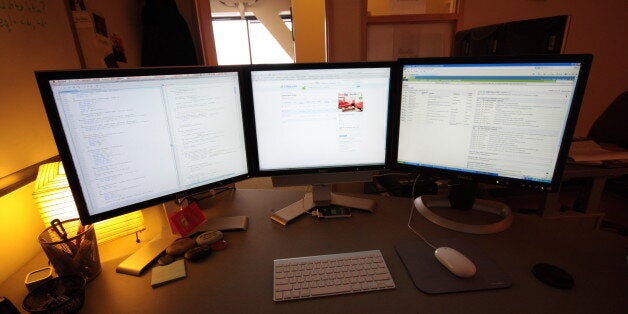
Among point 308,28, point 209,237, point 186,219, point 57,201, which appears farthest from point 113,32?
point 308,28

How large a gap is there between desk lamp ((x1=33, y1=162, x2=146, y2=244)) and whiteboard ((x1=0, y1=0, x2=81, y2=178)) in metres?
0.09

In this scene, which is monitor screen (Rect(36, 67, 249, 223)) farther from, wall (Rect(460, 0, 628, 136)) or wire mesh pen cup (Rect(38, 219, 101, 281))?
wall (Rect(460, 0, 628, 136))

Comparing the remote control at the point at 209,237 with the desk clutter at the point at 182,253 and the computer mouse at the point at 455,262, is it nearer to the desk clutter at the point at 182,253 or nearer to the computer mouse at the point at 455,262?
the desk clutter at the point at 182,253

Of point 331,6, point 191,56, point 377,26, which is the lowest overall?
point 191,56

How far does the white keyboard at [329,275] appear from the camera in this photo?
2.21 feet

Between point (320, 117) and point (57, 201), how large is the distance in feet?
2.53

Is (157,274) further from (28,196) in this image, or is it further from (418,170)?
(418,170)

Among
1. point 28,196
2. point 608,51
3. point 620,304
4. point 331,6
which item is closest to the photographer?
point 620,304

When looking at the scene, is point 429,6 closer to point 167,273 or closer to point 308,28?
point 308,28

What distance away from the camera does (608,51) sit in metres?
2.61

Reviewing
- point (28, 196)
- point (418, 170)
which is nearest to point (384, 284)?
point (418, 170)

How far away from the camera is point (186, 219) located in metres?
0.92

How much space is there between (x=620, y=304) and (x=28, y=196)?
1527 millimetres

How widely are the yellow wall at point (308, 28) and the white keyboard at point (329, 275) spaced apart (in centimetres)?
380
